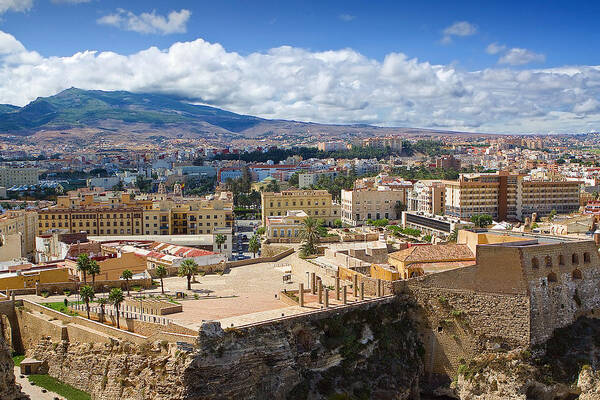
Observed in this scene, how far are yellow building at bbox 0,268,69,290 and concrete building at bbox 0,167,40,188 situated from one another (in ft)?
323

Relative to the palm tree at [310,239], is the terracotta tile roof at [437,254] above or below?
above

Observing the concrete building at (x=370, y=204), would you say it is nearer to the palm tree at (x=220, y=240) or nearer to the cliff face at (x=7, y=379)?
the palm tree at (x=220, y=240)

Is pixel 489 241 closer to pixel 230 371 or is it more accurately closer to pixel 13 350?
pixel 230 371

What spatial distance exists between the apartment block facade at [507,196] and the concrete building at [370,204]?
6.55 metres

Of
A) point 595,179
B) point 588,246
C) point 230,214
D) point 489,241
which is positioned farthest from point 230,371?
point 595,179

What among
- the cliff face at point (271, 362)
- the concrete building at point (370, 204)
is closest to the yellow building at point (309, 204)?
the concrete building at point (370, 204)

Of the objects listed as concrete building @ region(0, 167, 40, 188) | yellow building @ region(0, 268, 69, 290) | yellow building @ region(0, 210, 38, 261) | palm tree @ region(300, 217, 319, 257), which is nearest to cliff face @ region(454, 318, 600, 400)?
palm tree @ region(300, 217, 319, 257)

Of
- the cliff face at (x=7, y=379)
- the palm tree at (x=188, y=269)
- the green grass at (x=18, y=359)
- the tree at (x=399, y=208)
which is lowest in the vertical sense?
the green grass at (x=18, y=359)

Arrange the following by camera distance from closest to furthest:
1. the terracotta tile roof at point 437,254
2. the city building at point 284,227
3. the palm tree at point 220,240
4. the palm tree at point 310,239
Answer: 1. the terracotta tile roof at point 437,254
2. the palm tree at point 310,239
3. the palm tree at point 220,240
4. the city building at point 284,227

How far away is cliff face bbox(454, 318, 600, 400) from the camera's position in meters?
26.6

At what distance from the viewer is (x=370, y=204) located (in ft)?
254

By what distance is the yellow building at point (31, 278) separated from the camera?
1275 inches

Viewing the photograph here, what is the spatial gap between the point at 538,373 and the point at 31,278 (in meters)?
24.1

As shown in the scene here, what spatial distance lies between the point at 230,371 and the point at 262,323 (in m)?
2.08
